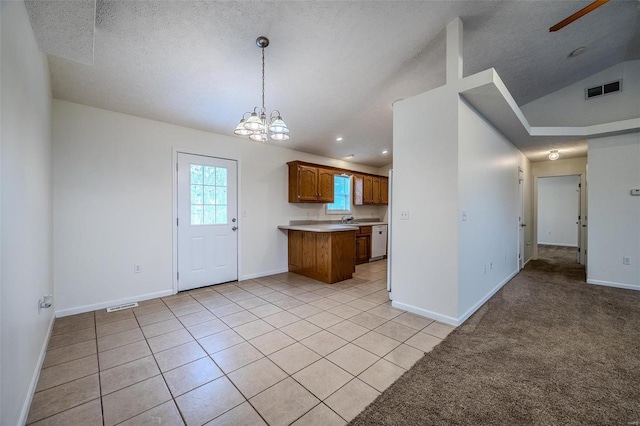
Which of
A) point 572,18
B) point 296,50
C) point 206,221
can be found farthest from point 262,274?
point 572,18

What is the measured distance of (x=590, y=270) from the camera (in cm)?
430

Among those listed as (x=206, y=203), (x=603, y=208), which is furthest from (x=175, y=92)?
(x=603, y=208)

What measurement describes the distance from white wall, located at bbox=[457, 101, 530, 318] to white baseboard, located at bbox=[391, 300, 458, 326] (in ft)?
0.45

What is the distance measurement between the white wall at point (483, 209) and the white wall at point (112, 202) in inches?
142

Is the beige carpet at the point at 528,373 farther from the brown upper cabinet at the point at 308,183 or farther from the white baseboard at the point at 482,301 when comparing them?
the brown upper cabinet at the point at 308,183

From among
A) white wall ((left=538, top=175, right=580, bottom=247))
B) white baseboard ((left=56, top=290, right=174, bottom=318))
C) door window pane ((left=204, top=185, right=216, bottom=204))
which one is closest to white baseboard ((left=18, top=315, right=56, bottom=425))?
white baseboard ((left=56, top=290, right=174, bottom=318))

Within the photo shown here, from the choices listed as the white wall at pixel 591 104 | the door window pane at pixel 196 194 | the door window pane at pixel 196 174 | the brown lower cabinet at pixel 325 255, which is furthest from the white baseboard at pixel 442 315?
the white wall at pixel 591 104

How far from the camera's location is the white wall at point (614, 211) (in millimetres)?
3984

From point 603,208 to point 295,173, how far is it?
5.30 meters

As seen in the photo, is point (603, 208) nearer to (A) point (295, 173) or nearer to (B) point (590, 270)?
(B) point (590, 270)

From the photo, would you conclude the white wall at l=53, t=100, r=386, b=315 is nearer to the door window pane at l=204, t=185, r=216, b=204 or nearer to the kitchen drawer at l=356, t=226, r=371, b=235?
the door window pane at l=204, t=185, r=216, b=204

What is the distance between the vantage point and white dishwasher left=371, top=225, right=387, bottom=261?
20.4 feet

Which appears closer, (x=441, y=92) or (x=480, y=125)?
(x=441, y=92)

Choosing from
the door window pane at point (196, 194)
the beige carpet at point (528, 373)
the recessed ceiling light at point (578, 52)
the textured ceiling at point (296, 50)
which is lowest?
the beige carpet at point (528, 373)
